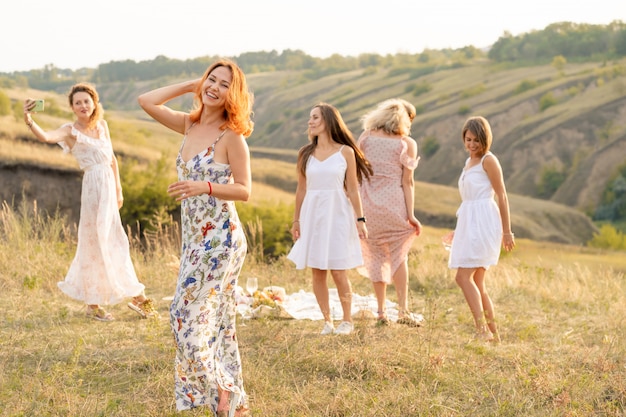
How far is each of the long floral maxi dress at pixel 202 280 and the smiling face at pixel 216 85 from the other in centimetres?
23

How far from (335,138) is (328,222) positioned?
0.74 meters

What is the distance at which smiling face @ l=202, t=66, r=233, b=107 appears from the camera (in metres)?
4.38

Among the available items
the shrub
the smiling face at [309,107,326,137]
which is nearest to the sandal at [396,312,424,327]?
the smiling face at [309,107,326,137]

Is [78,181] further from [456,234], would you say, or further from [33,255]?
[456,234]

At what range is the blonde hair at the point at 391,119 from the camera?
24.5 ft

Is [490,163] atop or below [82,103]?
below

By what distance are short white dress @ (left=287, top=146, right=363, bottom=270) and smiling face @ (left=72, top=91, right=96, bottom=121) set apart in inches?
84.4

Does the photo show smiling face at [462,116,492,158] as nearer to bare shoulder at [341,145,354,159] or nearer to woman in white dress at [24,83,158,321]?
bare shoulder at [341,145,354,159]

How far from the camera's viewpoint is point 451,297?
9500 millimetres

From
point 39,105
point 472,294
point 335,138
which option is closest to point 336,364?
point 472,294

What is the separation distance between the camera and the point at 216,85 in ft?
14.4

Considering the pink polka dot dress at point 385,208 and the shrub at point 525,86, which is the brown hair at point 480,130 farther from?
the shrub at point 525,86

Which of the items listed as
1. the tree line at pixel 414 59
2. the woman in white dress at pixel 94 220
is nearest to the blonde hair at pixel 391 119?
the woman in white dress at pixel 94 220

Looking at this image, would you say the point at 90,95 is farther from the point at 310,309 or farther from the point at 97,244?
the point at 310,309
